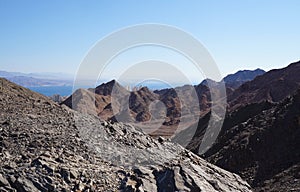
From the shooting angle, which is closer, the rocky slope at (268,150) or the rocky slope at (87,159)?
the rocky slope at (87,159)

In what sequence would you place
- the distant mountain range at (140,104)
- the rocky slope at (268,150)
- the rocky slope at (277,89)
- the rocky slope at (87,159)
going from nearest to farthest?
the rocky slope at (87,159) < the rocky slope at (268,150) < the rocky slope at (277,89) < the distant mountain range at (140,104)

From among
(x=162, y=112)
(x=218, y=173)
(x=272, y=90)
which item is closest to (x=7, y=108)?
(x=218, y=173)

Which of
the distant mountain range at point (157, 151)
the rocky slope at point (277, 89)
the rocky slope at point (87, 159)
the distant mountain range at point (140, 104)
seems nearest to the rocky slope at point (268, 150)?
the distant mountain range at point (157, 151)

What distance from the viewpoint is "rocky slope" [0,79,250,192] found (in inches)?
351

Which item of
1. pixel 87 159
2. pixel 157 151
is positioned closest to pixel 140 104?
pixel 157 151

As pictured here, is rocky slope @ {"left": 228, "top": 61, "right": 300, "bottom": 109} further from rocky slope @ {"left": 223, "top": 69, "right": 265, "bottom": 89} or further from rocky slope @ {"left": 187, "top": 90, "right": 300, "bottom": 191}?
rocky slope @ {"left": 223, "top": 69, "right": 265, "bottom": 89}

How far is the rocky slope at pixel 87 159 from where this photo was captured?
8914mm

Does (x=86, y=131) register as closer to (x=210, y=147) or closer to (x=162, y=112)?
(x=210, y=147)

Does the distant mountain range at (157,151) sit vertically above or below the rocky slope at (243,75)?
below

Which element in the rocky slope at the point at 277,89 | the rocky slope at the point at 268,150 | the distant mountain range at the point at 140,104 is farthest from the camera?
the distant mountain range at the point at 140,104

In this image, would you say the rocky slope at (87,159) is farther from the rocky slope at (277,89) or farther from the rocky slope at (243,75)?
the rocky slope at (243,75)

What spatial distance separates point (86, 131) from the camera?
12258mm

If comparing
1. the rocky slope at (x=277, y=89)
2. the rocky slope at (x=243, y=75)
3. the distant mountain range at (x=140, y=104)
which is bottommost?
the distant mountain range at (x=140, y=104)

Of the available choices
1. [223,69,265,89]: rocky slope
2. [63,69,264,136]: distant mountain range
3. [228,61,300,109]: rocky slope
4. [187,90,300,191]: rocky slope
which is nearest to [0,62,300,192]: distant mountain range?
[187,90,300,191]: rocky slope
